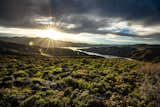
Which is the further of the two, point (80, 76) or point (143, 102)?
point (80, 76)

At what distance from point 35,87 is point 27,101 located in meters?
3.47

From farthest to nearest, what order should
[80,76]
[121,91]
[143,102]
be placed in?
[80,76] → [121,91] → [143,102]

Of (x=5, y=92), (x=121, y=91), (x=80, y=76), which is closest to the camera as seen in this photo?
(x=5, y=92)

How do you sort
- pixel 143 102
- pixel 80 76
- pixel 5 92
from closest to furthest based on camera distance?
pixel 143 102 < pixel 5 92 < pixel 80 76

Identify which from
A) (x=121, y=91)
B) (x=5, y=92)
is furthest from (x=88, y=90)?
(x=5, y=92)

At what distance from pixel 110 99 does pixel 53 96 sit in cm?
435

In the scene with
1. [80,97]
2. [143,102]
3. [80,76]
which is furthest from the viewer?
[80,76]

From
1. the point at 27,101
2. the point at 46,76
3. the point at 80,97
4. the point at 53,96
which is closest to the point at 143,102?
the point at 80,97

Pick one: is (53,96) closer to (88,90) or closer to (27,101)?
(27,101)

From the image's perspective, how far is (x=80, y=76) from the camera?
21062 millimetres

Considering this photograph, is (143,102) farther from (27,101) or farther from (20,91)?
(20,91)

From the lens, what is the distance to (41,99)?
13.4 m

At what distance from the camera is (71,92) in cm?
1494

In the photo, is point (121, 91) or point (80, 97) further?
point (121, 91)
